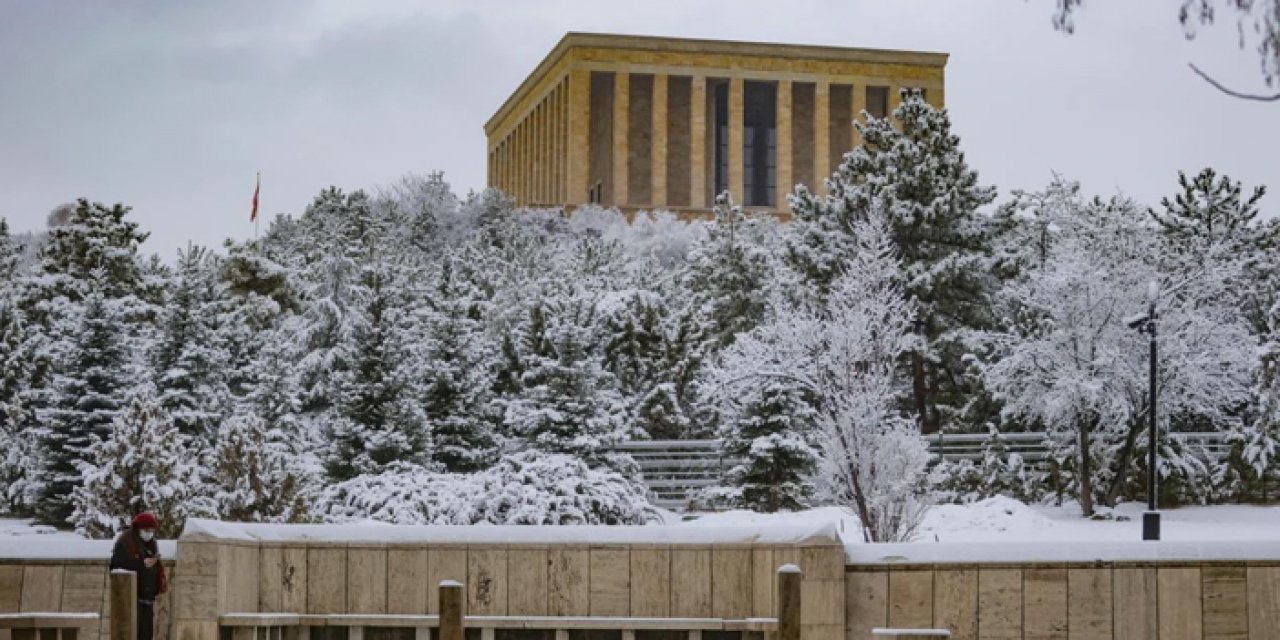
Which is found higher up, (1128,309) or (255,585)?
(1128,309)

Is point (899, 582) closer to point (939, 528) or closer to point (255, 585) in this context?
point (255, 585)

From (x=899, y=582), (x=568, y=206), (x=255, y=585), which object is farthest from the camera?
(x=568, y=206)

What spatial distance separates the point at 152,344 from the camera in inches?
1690

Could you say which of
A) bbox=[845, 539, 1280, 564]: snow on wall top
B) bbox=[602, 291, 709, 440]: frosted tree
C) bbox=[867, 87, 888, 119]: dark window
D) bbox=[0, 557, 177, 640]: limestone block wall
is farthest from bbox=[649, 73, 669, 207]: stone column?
bbox=[845, 539, 1280, 564]: snow on wall top

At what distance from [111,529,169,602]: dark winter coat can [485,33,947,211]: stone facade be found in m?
74.5

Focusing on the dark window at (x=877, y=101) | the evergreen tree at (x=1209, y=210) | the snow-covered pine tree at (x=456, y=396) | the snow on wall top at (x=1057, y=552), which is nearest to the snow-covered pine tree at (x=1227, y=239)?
the evergreen tree at (x=1209, y=210)

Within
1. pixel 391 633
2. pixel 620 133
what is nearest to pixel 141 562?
pixel 391 633

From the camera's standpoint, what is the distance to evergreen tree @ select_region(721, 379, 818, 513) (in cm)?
3969

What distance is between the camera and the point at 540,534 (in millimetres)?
13945

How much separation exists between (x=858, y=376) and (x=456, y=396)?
8377mm

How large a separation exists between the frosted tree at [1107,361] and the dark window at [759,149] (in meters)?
52.2

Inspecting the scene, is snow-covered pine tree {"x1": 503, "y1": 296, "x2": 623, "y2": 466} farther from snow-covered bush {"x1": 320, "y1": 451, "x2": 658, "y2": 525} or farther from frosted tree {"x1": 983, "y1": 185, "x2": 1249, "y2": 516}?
frosted tree {"x1": 983, "y1": 185, "x2": 1249, "y2": 516}

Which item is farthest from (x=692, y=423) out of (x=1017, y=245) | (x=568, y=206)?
(x=568, y=206)

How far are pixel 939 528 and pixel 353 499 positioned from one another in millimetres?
10931
